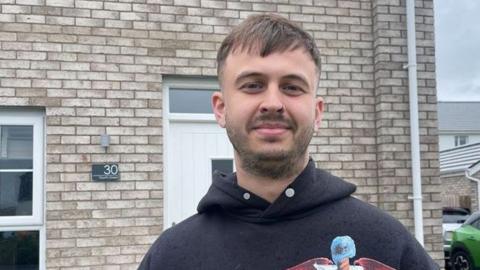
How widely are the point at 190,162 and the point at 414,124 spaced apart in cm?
207

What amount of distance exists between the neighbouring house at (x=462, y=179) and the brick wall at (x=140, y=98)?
772 inches

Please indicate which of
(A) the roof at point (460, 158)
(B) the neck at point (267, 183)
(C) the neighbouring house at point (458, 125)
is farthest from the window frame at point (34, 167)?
(C) the neighbouring house at point (458, 125)

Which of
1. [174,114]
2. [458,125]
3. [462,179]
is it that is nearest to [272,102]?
[174,114]

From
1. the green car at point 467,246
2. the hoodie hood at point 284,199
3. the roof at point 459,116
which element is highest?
the roof at point 459,116

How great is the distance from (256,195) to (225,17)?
3.87m

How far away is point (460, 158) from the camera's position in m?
26.8

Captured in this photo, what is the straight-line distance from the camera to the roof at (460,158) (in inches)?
992

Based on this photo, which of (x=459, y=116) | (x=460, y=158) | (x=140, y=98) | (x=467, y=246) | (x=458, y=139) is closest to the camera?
(x=140, y=98)

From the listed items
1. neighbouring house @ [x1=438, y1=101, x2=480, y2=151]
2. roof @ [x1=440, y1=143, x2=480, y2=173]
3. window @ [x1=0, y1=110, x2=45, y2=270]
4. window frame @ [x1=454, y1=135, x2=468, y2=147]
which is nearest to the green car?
window @ [x1=0, y1=110, x2=45, y2=270]

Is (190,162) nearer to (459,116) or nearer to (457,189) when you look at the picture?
(457,189)

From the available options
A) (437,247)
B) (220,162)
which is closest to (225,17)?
(220,162)

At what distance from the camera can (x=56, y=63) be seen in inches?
188

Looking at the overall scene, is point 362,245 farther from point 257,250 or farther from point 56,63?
point 56,63

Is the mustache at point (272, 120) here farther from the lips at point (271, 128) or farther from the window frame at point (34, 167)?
the window frame at point (34, 167)
